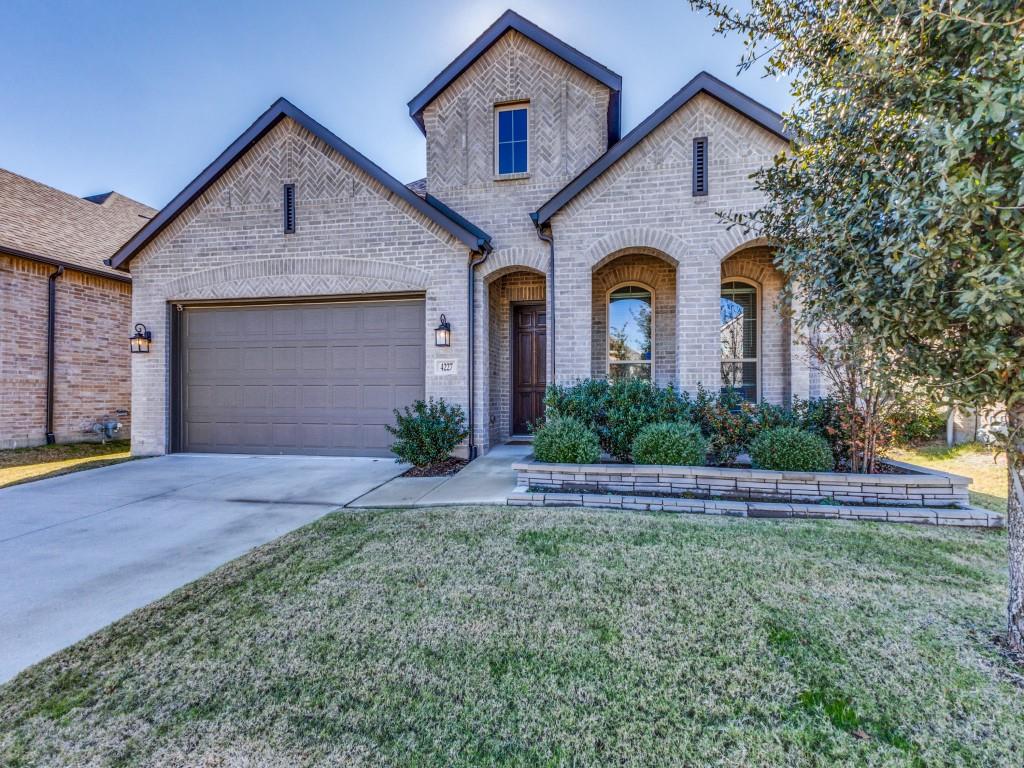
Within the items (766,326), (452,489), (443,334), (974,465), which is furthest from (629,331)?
(974,465)

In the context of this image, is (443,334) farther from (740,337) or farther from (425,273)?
(740,337)

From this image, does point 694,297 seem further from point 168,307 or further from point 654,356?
point 168,307

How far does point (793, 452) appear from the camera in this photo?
544 cm

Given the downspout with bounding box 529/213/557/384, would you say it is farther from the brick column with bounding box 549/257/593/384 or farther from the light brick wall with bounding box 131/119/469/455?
the light brick wall with bounding box 131/119/469/455

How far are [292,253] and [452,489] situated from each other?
5.46 metres

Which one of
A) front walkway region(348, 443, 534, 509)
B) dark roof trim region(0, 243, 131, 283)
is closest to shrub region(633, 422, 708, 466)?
front walkway region(348, 443, 534, 509)

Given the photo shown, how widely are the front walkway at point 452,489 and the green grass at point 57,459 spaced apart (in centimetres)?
557

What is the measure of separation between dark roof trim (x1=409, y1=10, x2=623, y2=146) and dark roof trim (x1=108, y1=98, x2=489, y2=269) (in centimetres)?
201

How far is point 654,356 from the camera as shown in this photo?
8.78 m

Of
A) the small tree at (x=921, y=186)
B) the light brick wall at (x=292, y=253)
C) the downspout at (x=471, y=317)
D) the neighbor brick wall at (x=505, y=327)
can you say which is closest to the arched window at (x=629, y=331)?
the neighbor brick wall at (x=505, y=327)

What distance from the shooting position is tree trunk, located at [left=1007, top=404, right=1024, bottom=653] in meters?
2.45

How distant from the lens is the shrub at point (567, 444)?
234 inches

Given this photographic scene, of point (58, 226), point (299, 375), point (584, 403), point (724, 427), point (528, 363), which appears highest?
point (58, 226)

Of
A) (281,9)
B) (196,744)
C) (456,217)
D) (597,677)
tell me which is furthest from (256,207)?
(597,677)
